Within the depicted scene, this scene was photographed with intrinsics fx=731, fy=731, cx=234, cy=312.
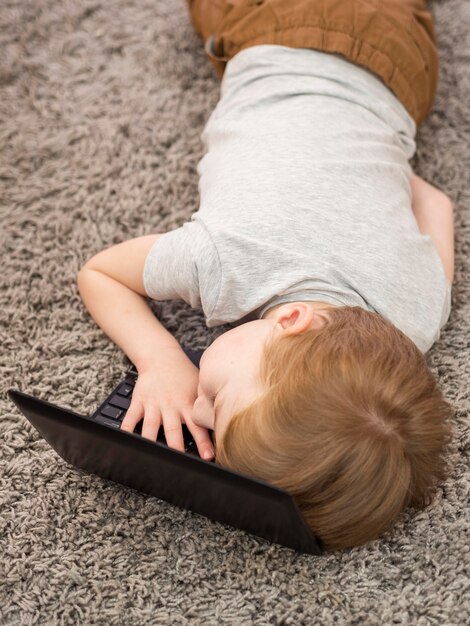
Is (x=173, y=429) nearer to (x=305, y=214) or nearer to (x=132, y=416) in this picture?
(x=132, y=416)

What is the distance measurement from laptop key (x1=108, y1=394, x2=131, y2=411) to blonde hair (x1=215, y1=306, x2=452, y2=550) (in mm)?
202

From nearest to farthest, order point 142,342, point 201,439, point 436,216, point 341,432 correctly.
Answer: point 341,432
point 201,439
point 142,342
point 436,216

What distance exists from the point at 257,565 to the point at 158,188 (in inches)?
25.9

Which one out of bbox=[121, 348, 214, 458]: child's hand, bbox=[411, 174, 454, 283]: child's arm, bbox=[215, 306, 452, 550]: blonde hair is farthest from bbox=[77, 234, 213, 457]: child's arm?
bbox=[411, 174, 454, 283]: child's arm

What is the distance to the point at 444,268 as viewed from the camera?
110cm

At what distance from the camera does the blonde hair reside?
0.75 meters

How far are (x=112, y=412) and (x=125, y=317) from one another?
0.15m

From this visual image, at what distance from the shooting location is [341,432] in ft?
2.45

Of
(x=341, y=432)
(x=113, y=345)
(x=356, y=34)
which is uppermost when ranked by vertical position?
(x=356, y=34)

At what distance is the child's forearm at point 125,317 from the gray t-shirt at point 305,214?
4cm

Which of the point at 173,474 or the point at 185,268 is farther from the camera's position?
the point at 185,268

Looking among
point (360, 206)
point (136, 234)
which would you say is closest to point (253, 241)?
point (360, 206)

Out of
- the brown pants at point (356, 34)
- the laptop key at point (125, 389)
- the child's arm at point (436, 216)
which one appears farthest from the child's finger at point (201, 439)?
the brown pants at point (356, 34)

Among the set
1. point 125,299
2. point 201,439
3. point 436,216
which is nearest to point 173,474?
point 201,439
